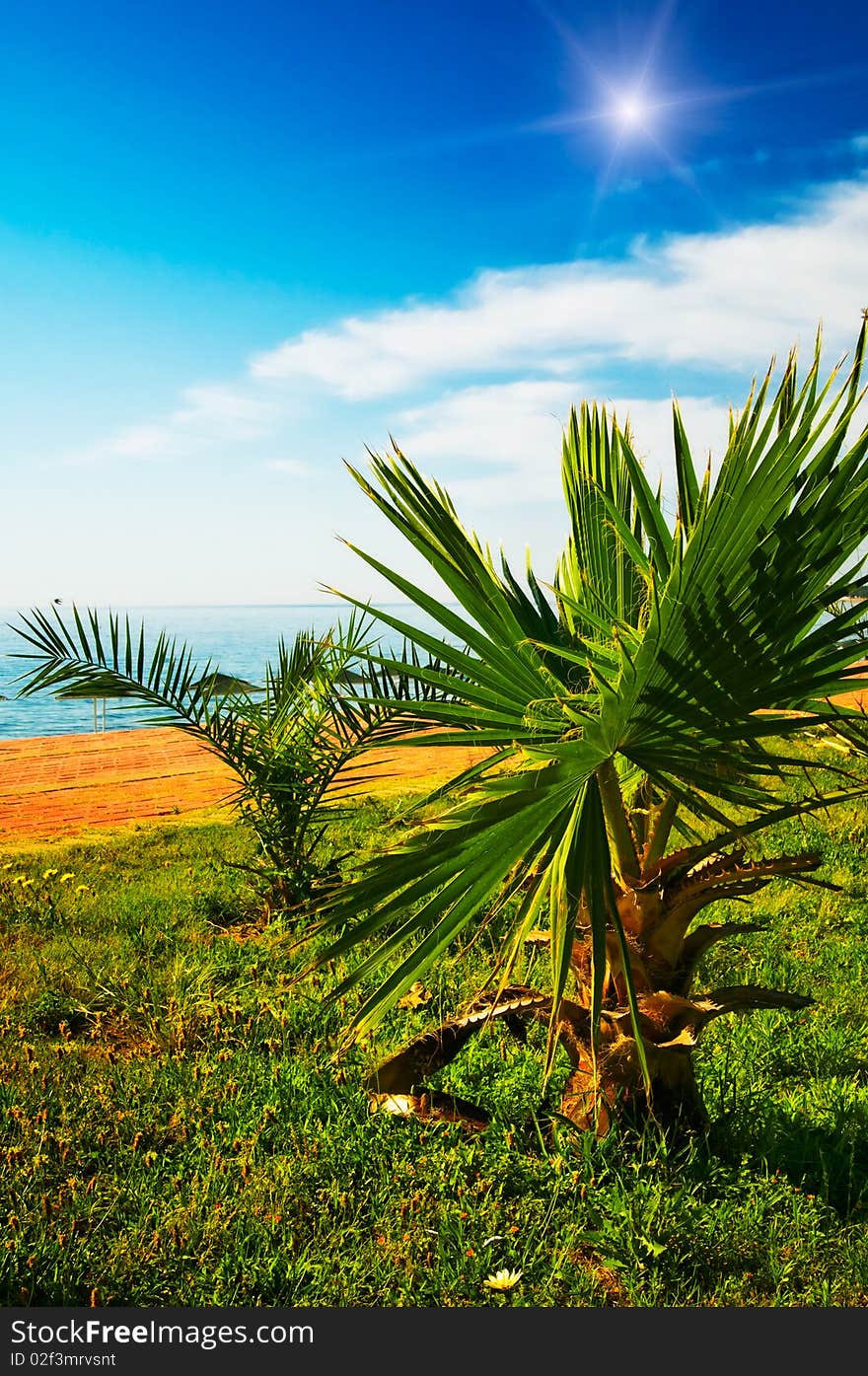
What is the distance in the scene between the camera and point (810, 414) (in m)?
1.51

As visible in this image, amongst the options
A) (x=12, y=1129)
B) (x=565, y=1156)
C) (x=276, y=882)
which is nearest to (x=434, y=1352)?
(x=565, y=1156)

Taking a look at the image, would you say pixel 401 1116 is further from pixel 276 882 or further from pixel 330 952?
pixel 276 882

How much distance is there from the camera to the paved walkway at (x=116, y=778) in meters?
6.39

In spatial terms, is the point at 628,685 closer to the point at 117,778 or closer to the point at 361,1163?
the point at 361,1163

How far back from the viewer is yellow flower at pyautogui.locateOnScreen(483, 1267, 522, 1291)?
1.96 m

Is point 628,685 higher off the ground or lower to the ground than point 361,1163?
higher

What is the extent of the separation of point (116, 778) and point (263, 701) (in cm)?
424

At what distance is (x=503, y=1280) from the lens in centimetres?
196

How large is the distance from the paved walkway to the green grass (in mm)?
2309

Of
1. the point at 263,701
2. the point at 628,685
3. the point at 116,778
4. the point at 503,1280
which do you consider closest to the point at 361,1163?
the point at 503,1280

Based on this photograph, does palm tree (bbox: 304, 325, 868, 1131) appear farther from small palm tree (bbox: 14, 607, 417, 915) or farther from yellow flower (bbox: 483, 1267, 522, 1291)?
small palm tree (bbox: 14, 607, 417, 915)

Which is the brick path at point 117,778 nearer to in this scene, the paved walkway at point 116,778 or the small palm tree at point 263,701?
the paved walkway at point 116,778

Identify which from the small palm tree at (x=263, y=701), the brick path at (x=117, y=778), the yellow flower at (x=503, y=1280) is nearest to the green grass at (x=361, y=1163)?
the yellow flower at (x=503, y=1280)

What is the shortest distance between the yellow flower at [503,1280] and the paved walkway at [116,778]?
353 cm
